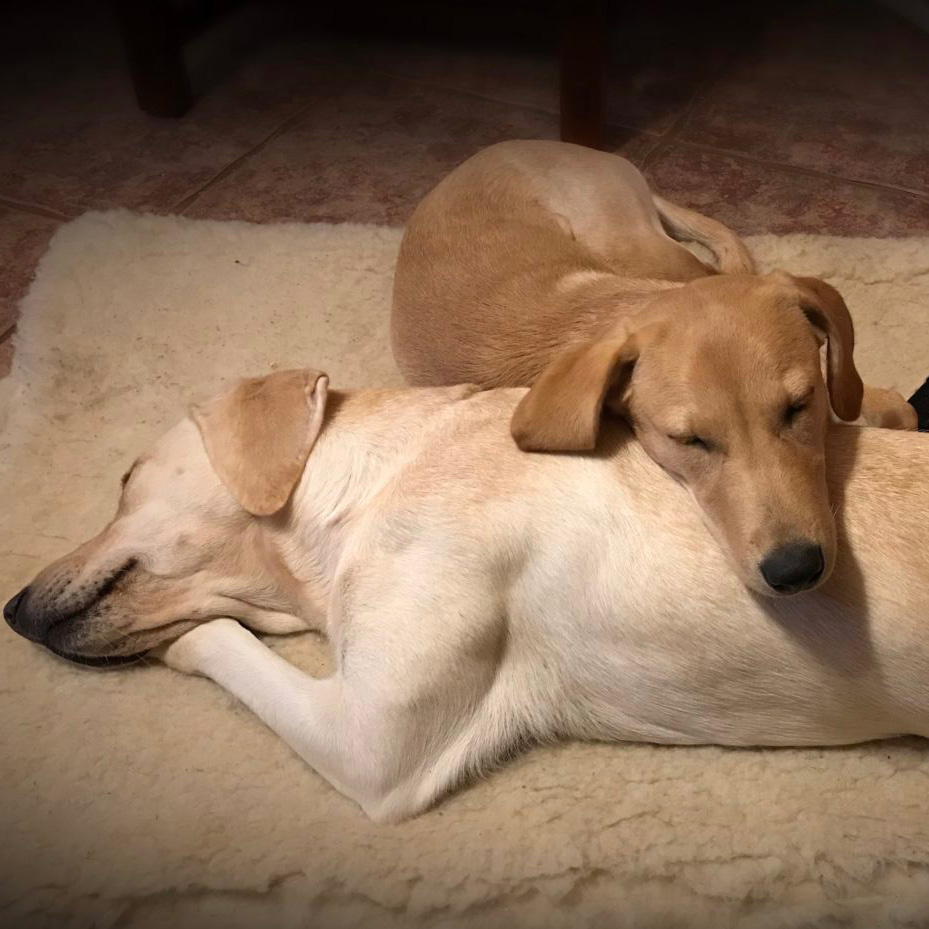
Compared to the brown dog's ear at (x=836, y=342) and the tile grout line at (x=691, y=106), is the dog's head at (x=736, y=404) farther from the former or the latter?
the tile grout line at (x=691, y=106)

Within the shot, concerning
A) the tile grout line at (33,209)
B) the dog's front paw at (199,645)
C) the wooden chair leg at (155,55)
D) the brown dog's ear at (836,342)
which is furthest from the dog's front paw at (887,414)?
the wooden chair leg at (155,55)

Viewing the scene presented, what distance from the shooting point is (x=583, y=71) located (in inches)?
119

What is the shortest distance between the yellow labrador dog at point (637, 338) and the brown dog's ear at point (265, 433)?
0.37 m

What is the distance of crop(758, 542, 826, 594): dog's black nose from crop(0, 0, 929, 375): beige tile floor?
5.30 ft

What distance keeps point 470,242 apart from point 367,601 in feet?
3.29

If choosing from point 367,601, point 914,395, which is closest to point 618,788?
point 367,601

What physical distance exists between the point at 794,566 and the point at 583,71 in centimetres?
204

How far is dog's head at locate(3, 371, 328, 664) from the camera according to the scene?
1729mm

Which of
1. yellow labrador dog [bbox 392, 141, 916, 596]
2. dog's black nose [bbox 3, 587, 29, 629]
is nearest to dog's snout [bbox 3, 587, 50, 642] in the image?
dog's black nose [bbox 3, 587, 29, 629]

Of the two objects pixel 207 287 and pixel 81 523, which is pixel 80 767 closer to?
pixel 81 523

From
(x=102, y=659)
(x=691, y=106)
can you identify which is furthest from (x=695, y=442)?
Result: (x=691, y=106)

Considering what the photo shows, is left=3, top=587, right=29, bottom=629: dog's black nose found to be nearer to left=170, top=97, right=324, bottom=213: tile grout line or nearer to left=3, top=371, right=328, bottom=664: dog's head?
left=3, top=371, right=328, bottom=664: dog's head

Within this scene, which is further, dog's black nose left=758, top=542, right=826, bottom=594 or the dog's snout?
the dog's snout

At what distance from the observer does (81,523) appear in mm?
2160
